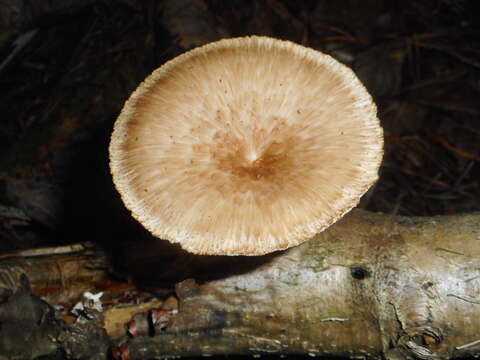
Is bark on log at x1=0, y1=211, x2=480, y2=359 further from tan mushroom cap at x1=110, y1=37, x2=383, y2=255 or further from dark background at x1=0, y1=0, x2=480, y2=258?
dark background at x1=0, y1=0, x2=480, y2=258

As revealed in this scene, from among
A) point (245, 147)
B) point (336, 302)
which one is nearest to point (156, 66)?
point (245, 147)

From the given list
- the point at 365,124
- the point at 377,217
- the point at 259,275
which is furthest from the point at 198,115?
the point at 377,217

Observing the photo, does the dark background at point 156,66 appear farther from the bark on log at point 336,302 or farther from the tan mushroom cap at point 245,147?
the tan mushroom cap at point 245,147

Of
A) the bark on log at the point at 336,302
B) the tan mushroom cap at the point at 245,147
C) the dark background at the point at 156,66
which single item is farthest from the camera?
the dark background at the point at 156,66

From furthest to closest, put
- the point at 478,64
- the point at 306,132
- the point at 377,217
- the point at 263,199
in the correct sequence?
1. the point at 478,64
2. the point at 377,217
3. the point at 306,132
4. the point at 263,199

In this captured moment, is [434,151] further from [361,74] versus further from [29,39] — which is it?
[29,39]

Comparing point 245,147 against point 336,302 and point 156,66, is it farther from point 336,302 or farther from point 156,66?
point 156,66

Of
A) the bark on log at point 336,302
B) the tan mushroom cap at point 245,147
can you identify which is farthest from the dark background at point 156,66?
the tan mushroom cap at point 245,147
